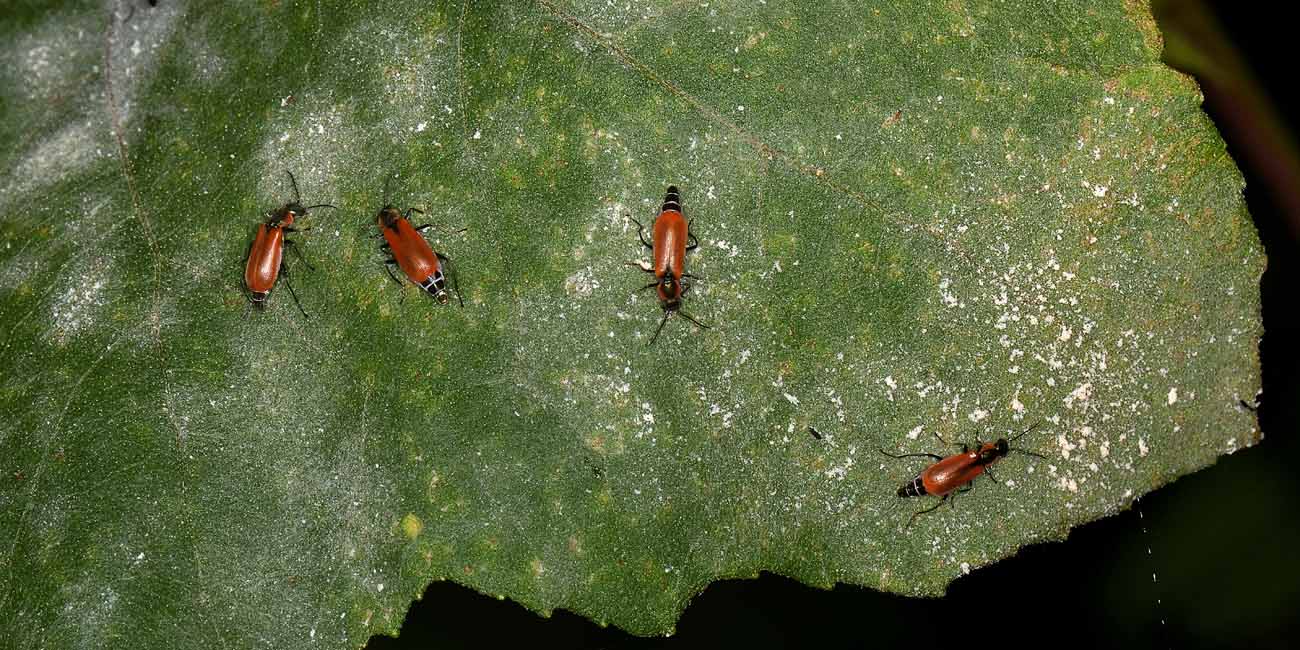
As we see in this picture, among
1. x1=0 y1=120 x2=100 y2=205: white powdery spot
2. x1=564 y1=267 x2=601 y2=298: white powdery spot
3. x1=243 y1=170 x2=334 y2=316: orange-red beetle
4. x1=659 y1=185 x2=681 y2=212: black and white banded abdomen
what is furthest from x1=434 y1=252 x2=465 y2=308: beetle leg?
x1=0 y1=120 x2=100 y2=205: white powdery spot

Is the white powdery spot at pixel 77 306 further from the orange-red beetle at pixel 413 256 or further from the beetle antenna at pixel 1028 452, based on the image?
the beetle antenna at pixel 1028 452

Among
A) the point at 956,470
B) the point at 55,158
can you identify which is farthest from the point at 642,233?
the point at 55,158

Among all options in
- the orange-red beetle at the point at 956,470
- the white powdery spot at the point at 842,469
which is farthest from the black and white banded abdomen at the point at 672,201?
the orange-red beetle at the point at 956,470

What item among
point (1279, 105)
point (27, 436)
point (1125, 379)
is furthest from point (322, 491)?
point (1279, 105)

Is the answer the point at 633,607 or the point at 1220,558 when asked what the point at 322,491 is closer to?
the point at 633,607

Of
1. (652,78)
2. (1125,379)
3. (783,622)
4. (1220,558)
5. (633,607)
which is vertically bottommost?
(783,622)

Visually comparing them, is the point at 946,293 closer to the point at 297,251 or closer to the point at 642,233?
the point at 642,233

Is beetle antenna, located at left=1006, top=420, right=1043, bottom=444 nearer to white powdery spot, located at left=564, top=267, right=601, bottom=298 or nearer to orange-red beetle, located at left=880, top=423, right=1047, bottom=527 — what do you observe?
orange-red beetle, located at left=880, top=423, right=1047, bottom=527
